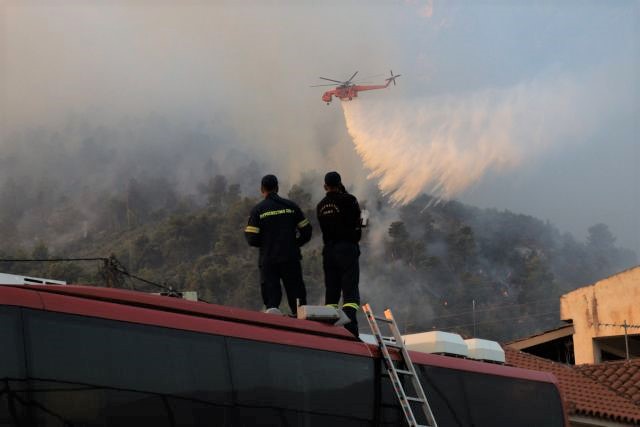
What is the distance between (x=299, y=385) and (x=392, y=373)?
1081 millimetres

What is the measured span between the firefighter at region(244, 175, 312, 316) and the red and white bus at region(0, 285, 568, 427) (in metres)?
1.21

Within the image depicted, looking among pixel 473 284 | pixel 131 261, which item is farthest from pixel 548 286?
pixel 131 261

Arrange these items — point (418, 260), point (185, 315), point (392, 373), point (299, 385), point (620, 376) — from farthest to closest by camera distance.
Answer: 1. point (418, 260)
2. point (620, 376)
3. point (392, 373)
4. point (299, 385)
5. point (185, 315)

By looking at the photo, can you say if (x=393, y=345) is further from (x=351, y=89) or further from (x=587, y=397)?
(x=351, y=89)

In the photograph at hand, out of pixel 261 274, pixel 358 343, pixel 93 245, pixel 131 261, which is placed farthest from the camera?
pixel 93 245

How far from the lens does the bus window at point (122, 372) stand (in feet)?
21.3

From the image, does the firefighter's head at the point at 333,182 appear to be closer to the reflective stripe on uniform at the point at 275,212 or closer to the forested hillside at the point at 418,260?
the reflective stripe on uniform at the point at 275,212

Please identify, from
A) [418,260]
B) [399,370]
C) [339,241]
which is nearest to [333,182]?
[339,241]

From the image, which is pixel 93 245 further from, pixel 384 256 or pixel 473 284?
pixel 473 284

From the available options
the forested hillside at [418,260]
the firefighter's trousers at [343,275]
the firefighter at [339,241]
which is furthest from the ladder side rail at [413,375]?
the forested hillside at [418,260]

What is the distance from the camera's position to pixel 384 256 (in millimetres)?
161000

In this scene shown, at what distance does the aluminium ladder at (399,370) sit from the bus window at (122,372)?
170cm

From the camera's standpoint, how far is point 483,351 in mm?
10602

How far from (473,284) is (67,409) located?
5914 inches
